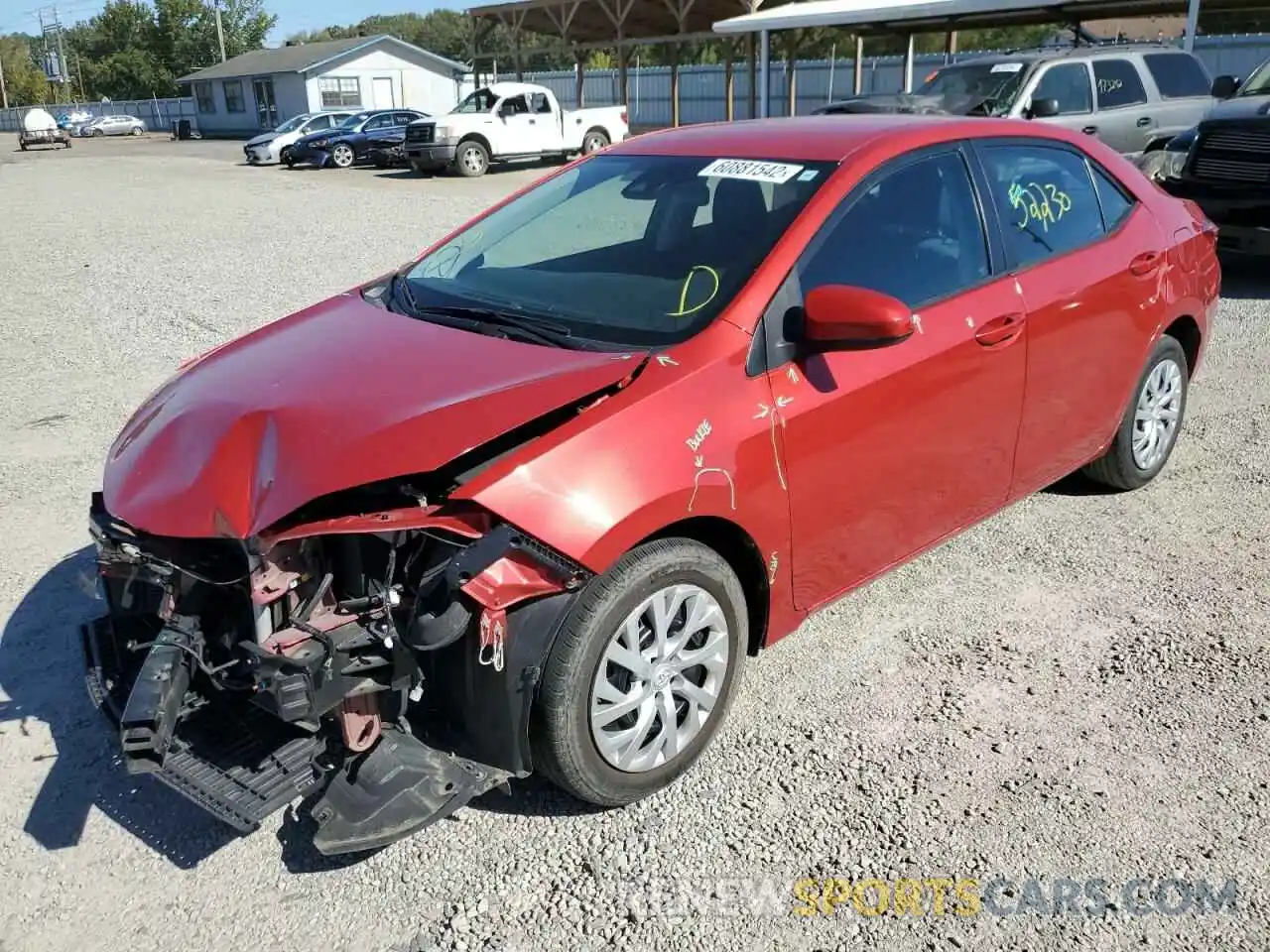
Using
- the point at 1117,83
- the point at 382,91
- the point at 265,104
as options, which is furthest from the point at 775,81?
the point at 265,104

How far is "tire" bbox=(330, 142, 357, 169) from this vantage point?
89.4ft

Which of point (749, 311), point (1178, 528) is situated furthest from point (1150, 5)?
point (749, 311)

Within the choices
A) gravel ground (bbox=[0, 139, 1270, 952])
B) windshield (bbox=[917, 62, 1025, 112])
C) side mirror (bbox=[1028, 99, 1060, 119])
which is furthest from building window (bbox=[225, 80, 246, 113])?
gravel ground (bbox=[0, 139, 1270, 952])

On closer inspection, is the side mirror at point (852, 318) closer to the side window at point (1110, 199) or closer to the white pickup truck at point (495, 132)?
the side window at point (1110, 199)

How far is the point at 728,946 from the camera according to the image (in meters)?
2.52

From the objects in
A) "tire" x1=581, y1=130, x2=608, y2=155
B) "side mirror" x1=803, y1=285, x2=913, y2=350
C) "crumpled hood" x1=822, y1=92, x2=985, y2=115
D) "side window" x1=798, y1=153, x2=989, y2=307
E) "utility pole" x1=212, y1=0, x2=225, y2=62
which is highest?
"utility pole" x1=212, y1=0, x2=225, y2=62

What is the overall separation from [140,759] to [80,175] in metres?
28.6

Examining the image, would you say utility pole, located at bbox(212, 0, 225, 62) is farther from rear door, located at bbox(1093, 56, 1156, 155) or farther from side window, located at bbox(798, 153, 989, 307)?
side window, located at bbox(798, 153, 989, 307)

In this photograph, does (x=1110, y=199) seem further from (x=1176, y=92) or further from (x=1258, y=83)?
(x=1176, y=92)

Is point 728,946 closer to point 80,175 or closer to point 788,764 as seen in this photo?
point 788,764

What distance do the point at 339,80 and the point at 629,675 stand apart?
54272 mm

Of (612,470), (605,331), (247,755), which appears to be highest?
(605,331)

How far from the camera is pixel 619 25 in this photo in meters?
30.9

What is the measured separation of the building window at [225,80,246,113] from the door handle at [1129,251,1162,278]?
194 feet
